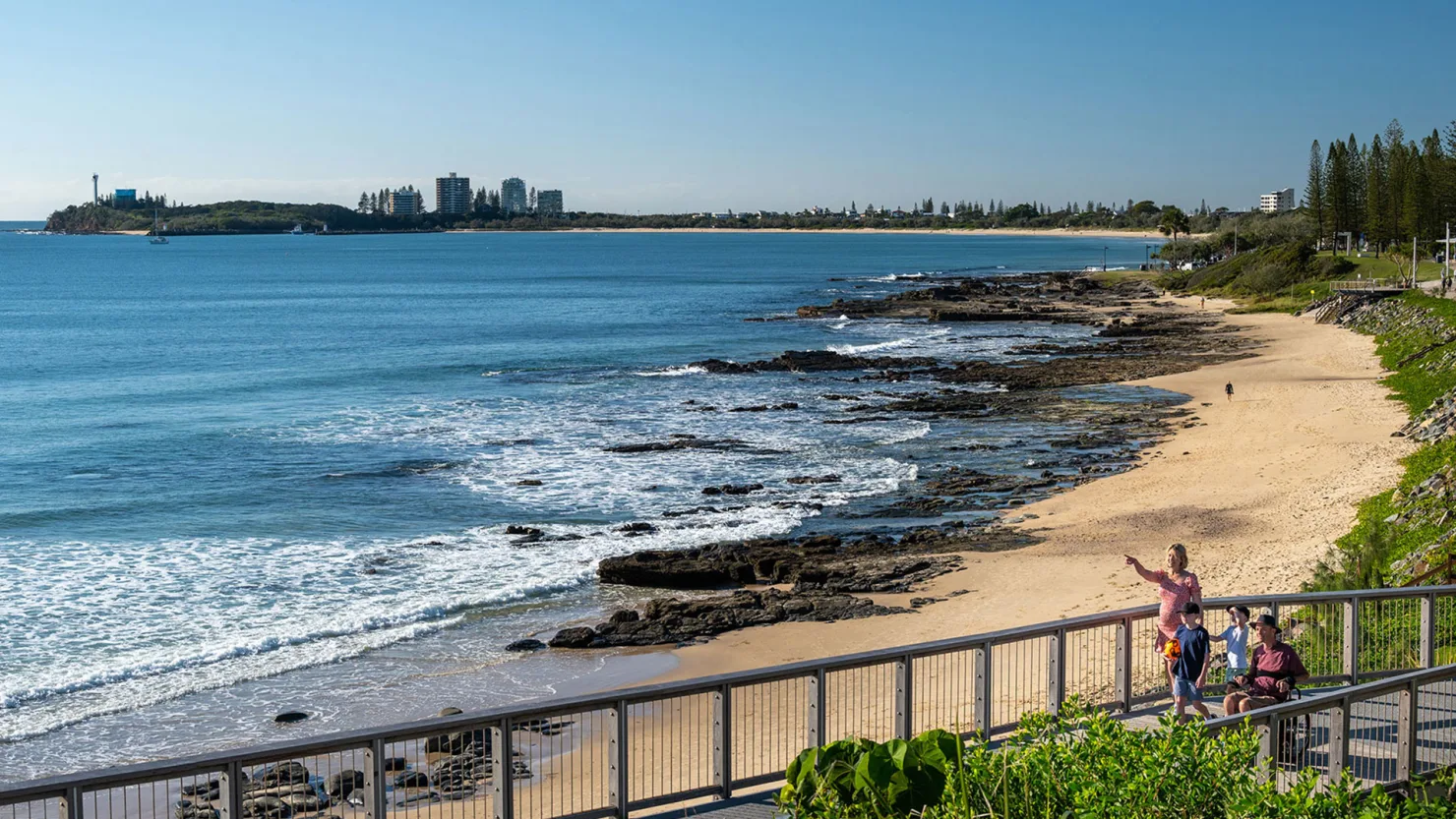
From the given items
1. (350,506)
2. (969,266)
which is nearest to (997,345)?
(350,506)

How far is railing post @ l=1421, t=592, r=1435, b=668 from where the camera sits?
1259cm

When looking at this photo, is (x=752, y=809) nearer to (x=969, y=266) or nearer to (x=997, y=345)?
(x=997, y=345)

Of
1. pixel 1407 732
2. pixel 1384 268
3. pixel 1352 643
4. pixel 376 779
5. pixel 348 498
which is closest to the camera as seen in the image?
pixel 376 779

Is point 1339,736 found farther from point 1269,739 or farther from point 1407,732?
point 1407,732

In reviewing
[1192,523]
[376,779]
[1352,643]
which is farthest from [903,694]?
[1192,523]

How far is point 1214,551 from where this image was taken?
86.6ft

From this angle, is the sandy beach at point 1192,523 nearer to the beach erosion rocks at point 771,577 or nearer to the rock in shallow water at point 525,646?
the beach erosion rocks at point 771,577

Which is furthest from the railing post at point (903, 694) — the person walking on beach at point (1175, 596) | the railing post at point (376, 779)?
the railing post at point (376, 779)

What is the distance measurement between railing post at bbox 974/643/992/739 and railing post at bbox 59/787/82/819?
6969mm

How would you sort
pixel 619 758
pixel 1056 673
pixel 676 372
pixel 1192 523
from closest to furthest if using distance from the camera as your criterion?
pixel 619 758
pixel 1056 673
pixel 1192 523
pixel 676 372

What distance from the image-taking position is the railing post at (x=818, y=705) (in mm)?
10391

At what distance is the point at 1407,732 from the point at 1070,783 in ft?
15.5

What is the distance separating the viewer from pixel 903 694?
10820 millimetres

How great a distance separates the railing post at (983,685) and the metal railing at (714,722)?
13 mm
